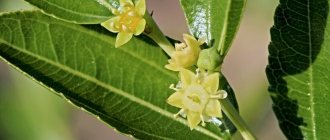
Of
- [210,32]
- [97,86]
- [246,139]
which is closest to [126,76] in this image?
[97,86]

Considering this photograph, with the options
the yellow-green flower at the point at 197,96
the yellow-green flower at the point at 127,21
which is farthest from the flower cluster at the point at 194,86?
the yellow-green flower at the point at 127,21

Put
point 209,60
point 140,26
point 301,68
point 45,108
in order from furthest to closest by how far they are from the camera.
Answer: point 45,108 → point 301,68 → point 140,26 → point 209,60

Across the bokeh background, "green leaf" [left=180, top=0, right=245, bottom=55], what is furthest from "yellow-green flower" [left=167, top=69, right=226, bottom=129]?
Result: the bokeh background

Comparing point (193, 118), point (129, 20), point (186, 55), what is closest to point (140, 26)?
point (129, 20)

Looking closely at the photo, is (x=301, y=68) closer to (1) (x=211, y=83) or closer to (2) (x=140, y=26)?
(1) (x=211, y=83)

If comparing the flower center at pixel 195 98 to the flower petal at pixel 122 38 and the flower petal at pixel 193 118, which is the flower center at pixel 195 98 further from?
the flower petal at pixel 122 38

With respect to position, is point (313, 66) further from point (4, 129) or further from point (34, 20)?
point (4, 129)
